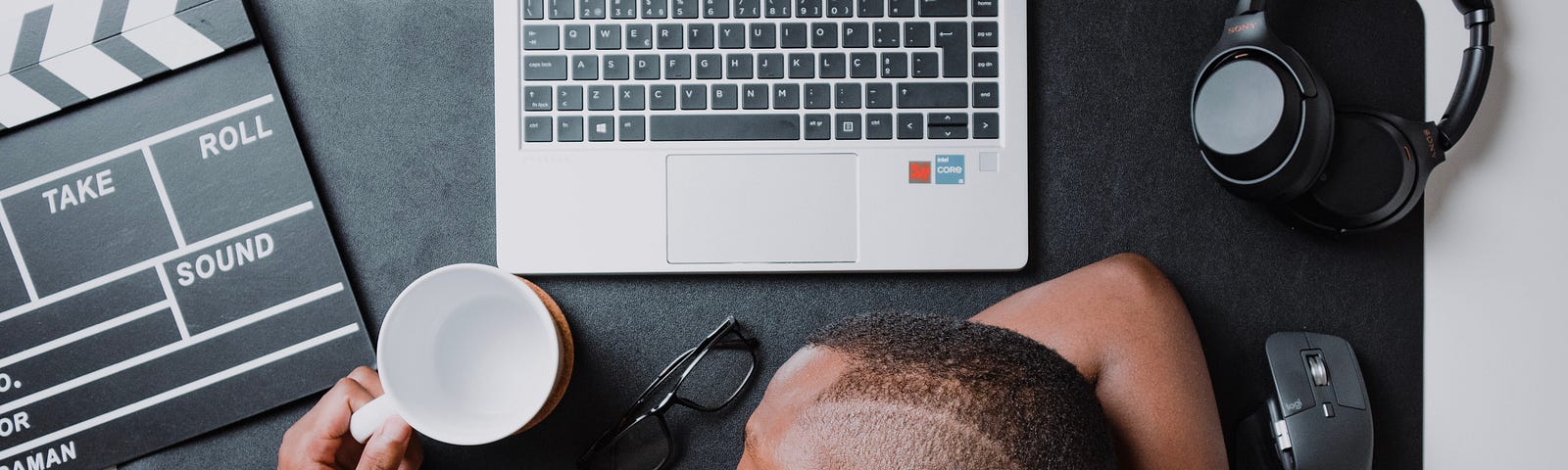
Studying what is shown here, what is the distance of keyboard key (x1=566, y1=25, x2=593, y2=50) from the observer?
2.16ft

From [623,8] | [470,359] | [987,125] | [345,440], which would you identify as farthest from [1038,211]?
[345,440]

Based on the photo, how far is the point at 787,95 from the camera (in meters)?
0.66

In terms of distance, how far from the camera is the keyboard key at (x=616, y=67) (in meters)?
0.66

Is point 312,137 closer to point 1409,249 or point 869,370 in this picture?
point 869,370

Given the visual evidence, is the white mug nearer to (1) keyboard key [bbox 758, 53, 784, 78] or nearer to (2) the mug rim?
(2) the mug rim

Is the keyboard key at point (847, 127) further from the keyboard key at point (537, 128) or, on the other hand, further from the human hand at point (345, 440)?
the human hand at point (345, 440)

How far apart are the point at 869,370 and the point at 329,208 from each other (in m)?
0.52

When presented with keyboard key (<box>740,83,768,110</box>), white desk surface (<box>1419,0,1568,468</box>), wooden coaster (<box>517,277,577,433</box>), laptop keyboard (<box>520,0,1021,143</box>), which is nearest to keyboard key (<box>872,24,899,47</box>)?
laptop keyboard (<box>520,0,1021,143</box>)

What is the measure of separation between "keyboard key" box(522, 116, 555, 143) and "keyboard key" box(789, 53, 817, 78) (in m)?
0.21

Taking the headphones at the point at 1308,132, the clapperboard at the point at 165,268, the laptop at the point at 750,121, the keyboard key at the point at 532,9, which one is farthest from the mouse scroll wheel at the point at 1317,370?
the clapperboard at the point at 165,268

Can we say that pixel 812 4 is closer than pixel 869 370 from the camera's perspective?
No

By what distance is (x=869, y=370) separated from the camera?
478 millimetres

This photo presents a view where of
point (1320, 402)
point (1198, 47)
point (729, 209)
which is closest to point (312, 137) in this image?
point (729, 209)

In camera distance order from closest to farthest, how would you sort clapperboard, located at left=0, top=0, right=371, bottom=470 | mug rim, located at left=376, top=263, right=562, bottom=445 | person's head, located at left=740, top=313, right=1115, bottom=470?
1. person's head, located at left=740, top=313, right=1115, bottom=470
2. mug rim, located at left=376, top=263, right=562, bottom=445
3. clapperboard, located at left=0, top=0, right=371, bottom=470
